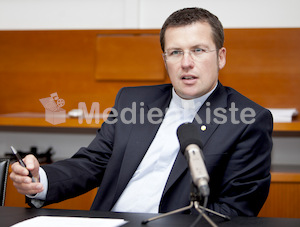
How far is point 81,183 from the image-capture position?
1.55 meters

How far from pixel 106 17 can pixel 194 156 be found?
8.03 feet

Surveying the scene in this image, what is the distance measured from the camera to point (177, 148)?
1.55m

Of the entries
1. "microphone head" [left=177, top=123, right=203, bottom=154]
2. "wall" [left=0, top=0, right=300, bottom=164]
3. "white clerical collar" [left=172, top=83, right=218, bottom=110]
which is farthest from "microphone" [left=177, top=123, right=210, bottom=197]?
"wall" [left=0, top=0, right=300, bottom=164]

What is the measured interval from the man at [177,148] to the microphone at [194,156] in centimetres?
47

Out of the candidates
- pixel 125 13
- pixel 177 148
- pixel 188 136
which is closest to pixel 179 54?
pixel 177 148

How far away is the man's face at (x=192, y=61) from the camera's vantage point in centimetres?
154

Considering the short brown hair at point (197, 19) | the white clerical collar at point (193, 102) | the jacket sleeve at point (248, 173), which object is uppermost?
the short brown hair at point (197, 19)

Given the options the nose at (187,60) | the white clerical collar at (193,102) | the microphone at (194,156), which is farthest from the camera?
the white clerical collar at (193,102)

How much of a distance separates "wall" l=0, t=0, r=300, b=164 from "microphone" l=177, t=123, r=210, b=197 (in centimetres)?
211

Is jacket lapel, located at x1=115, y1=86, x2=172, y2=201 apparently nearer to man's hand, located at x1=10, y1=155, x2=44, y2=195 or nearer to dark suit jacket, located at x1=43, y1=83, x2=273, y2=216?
dark suit jacket, located at x1=43, y1=83, x2=273, y2=216

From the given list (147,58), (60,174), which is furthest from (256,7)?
(60,174)

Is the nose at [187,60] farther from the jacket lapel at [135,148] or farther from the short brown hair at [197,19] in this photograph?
the jacket lapel at [135,148]

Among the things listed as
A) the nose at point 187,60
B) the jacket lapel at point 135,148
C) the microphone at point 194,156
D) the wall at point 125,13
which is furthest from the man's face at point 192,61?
the wall at point 125,13

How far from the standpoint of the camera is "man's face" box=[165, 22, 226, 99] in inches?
60.7
